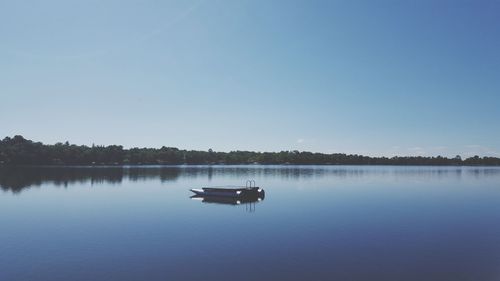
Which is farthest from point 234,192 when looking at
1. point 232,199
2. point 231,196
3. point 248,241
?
point 248,241

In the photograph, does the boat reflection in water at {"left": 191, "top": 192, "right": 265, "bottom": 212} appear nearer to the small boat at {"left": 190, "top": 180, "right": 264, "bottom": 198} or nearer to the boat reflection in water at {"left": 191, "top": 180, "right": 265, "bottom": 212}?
the boat reflection in water at {"left": 191, "top": 180, "right": 265, "bottom": 212}

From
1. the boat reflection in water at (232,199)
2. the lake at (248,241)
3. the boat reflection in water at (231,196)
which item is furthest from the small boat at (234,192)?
the lake at (248,241)

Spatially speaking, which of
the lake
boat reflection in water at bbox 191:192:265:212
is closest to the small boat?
boat reflection in water at bbox 191:192:265:212

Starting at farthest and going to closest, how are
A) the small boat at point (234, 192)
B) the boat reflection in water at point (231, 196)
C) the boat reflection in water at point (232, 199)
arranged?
the small boat at point (234, 192) < the boat reflection in water at point (231, 196) < the boat reflection in water at point (232, 199)

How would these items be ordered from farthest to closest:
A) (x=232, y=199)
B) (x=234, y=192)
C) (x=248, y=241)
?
(x=234, y=192), (x=232, y=199), (x=248, y=241)

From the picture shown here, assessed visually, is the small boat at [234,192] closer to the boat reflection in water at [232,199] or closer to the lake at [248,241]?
the boat reflection in water at [232,199]

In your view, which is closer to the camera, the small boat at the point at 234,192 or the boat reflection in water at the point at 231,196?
the boat reflection in water at the point at 231,196

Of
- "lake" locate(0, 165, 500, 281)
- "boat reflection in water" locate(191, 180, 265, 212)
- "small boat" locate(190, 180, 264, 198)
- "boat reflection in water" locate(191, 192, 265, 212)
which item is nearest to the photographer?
"lake" locate(0, 165, 500, 281)

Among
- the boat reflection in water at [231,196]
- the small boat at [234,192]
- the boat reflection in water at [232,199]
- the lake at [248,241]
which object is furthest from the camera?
the small boat at [234,192]

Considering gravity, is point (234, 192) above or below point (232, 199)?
above

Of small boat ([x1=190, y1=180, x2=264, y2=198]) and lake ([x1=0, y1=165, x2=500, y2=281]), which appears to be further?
small boat ([x1=190, y1=180, x2=264, y2=198])

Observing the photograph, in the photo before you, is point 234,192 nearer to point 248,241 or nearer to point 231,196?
point 231,196

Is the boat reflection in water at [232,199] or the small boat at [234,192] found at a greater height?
the small boat at [234,192]

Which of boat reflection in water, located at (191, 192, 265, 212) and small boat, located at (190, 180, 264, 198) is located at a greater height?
small boat, located at (190, 180, 264, 198)
